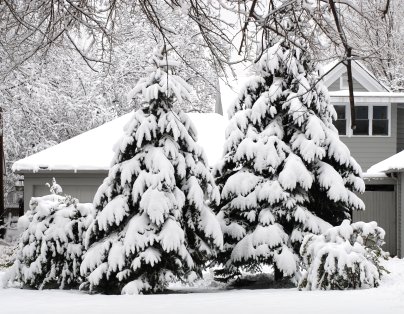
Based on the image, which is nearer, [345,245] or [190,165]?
[345,245]

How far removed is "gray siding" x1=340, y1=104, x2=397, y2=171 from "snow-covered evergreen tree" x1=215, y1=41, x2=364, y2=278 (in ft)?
38.4

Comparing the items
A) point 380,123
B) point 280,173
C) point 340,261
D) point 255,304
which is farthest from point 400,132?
point 255,304

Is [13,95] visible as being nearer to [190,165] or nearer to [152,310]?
[190,165]

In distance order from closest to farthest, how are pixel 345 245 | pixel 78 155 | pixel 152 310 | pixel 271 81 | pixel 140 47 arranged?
pixel 152 310, pixel 345 245, pixel 271 81, pixel 78 155, pixel 140 47

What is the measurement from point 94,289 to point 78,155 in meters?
10.5

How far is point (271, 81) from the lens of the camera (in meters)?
14.1

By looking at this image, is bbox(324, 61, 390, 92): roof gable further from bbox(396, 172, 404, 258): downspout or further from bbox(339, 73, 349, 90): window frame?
bbox(396, 172, 404, 258): downspout

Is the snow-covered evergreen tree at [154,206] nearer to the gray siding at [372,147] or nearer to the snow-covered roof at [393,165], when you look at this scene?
the snow-covered roof at [393,165]

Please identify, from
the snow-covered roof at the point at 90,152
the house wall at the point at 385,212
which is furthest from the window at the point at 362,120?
the snow-covered roof at the point at 90,152

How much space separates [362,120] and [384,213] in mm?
4706

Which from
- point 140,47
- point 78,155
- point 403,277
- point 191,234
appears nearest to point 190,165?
point 191,234

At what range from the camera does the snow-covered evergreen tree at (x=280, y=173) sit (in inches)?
499

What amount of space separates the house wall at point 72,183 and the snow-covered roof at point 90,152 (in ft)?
1.28

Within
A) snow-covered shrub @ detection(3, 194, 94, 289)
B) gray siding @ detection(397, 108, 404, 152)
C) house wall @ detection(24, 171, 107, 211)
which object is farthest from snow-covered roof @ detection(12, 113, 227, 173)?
snow-covered shrub @ detection(3, 194, 94, 289)
